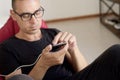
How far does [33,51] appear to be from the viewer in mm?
1476

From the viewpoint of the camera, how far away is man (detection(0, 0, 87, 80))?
1353 mm

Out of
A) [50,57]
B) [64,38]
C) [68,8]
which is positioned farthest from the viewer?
[68,8]

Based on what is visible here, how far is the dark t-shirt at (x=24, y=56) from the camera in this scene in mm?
1389

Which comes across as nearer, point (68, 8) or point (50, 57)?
point (50, 57)

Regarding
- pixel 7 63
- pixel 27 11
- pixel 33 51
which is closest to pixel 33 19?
pixel 27 11

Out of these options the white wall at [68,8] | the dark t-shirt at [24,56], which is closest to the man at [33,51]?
the dark t-shirt at [24,56]

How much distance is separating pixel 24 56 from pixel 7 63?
11cm

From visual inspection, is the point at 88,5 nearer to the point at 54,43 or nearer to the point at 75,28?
the point at 75,28

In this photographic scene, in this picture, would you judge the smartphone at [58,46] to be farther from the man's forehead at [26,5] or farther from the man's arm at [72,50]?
the man's forehead at [26,5]

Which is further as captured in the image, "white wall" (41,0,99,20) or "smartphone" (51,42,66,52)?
"white wall" (41,0,99,20)

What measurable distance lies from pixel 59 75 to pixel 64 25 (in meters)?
2.64

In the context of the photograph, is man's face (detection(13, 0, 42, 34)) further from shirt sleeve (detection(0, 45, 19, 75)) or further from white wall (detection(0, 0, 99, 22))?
white wall (detection(0, 0, 99, 22))

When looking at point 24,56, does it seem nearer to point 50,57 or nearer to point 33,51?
point 33,51

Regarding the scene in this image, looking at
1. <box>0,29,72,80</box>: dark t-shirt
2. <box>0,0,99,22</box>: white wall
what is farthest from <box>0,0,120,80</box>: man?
<box>0,0,99,22</box>: white wall
